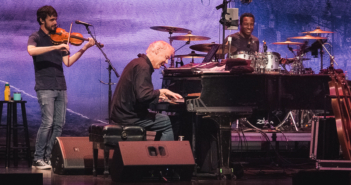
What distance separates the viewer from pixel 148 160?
395cm

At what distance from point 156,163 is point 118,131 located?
55cm

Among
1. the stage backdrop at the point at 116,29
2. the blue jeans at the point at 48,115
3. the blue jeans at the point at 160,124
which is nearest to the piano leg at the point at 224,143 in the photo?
the blue jeans at the point at 160,124

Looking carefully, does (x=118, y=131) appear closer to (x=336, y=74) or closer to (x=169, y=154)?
(x=169, y=154)

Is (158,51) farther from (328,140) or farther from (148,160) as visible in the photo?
(328,140)

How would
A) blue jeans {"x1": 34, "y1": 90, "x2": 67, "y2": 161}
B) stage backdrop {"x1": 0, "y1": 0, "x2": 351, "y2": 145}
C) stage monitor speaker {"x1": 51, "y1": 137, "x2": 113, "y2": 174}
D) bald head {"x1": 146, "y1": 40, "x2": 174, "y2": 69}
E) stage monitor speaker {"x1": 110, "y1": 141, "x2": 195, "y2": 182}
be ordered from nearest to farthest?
stage monitor speaker {"x1": 110, "y1": 141, "x2": 195, "y2": 182}, bald head {"x1": 146, "y1": 40, "x2": 174, "y2": 69}, stage monitor speaker {"x1": 51, "y1": 137, "x2": 113, "y2": 174}, blue jeans {"x1": 34, "y1": 90, "x2": 67, "y2": 161}, stage backdrop {"x1": 0, "y1": 0, "x2": 351, "y2": 145}

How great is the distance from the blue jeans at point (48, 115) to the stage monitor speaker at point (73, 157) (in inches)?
12.0

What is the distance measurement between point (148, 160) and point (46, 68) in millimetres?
1874

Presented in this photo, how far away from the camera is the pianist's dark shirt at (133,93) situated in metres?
4.38

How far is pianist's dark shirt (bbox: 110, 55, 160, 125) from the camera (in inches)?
172

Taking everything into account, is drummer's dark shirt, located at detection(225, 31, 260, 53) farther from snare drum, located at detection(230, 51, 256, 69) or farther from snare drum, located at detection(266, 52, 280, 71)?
snare drum, located at detection(266, 52, 280, 71)

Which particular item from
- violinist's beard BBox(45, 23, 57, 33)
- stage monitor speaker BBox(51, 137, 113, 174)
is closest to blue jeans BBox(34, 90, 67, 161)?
stage monitor speaker BBox(51, 137, 113, 174)

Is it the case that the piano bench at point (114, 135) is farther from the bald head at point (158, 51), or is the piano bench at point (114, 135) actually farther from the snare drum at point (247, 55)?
the snare drum at point (247, 55)

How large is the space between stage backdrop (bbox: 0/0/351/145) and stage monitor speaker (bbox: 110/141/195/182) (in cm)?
354

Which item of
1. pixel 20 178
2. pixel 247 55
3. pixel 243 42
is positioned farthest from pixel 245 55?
pixel 20 178
